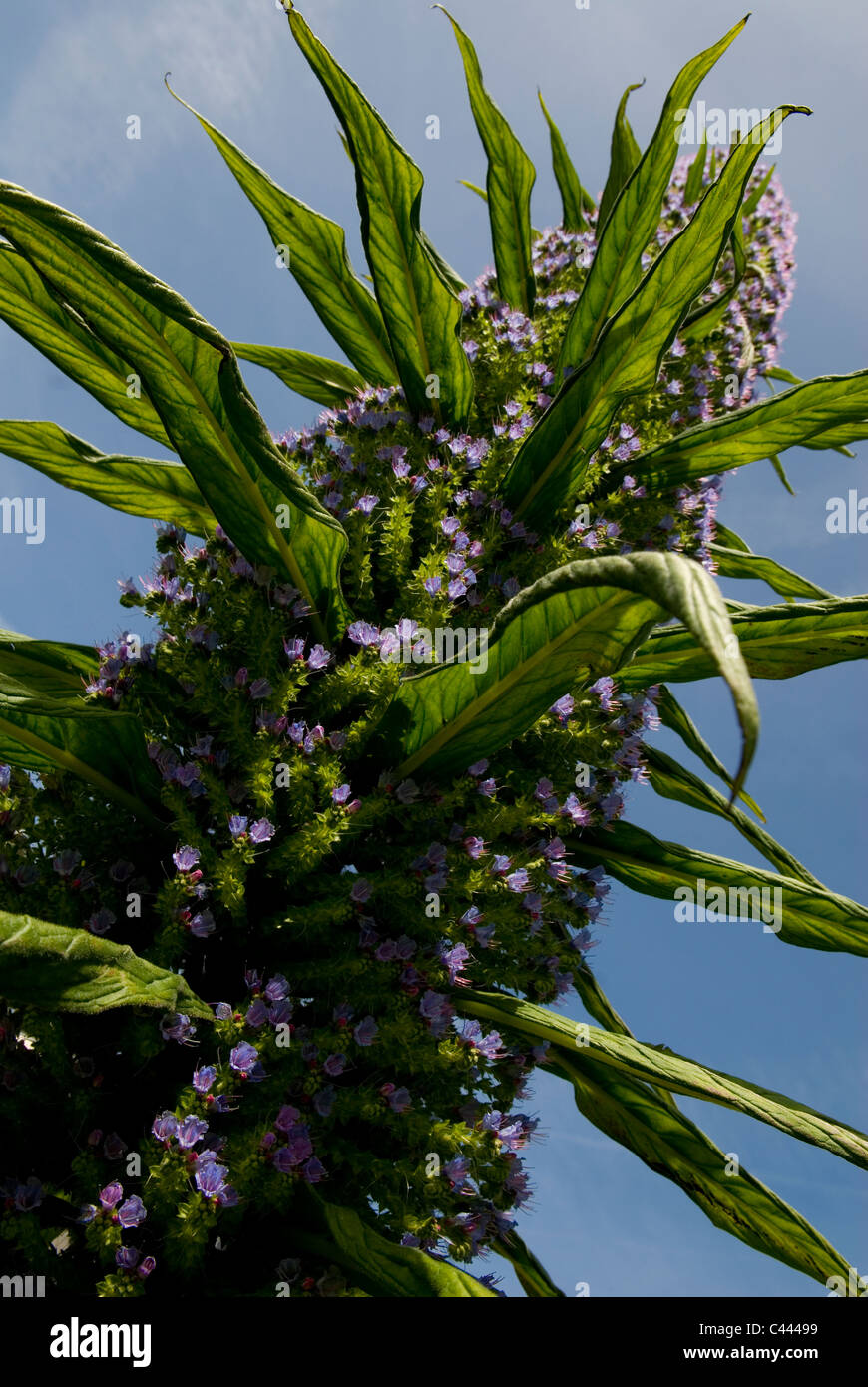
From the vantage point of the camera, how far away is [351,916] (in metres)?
2.57

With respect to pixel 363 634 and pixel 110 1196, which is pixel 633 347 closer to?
pixel 363 634

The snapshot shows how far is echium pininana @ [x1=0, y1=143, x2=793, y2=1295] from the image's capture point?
7.39 feet

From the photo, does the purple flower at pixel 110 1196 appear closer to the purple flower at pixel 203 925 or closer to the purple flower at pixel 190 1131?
the purple flower at pixel 190 1131

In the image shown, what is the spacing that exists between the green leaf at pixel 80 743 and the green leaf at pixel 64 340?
1.19m

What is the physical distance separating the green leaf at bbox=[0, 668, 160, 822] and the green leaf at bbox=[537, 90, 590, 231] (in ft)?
15.5

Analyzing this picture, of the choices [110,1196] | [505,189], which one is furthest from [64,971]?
[505,189]

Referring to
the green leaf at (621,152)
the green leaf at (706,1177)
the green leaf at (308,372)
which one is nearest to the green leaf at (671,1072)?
the green leaf at (706,1177)

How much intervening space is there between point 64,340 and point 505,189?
2.46m

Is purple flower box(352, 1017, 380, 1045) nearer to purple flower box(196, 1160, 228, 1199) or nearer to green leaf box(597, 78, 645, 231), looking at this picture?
purple flower box(196, 1160, 228, 1199)

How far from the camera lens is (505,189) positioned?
4590 millimetres

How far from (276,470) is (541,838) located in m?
1.35

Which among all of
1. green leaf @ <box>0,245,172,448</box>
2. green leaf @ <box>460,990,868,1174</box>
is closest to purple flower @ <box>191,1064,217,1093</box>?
green leaf @ <box>460,990,868,1174</box>
